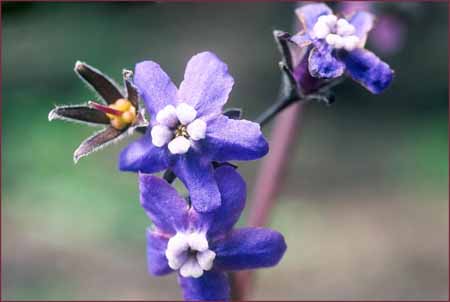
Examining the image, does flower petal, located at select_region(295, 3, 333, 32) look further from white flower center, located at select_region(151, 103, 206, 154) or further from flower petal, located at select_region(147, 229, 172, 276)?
flower petal, located at select_region(147, 229, 172, 276)

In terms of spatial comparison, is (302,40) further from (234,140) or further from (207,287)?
(207,287)

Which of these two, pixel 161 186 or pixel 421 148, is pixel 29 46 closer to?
pixel 421 148

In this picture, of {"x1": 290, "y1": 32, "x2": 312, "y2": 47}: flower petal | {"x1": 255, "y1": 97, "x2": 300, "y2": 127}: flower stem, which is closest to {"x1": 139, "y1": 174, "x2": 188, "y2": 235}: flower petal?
{"x1": 255, "y1": 97, "x2": 300, "y2": 127}: flower stem

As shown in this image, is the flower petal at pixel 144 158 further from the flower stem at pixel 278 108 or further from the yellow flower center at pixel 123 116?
the flower stem at pixel 278 108

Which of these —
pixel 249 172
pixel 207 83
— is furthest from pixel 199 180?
pixel 249 172

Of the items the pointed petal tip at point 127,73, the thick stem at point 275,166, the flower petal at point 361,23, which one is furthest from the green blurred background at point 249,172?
the pointed petal tip at point 127,73
